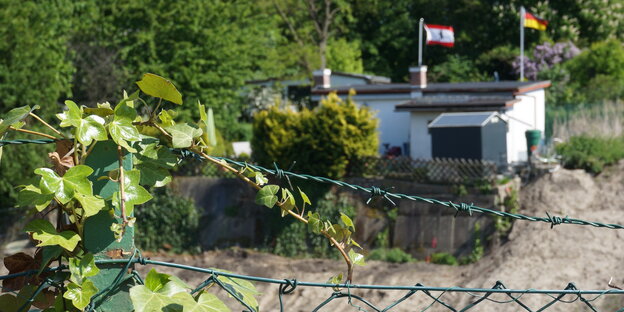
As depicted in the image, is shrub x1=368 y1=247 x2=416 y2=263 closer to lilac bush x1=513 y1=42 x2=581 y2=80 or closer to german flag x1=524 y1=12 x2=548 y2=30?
german flag x1=524 y1=12 x2=548 y2=30

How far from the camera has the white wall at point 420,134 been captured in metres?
20.6

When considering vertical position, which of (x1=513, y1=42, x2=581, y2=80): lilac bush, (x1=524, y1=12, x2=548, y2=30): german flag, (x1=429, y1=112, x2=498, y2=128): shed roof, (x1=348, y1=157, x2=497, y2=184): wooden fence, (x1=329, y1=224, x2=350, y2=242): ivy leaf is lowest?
(x1=348, y1=157, x2=497, y2=184): wooden fence

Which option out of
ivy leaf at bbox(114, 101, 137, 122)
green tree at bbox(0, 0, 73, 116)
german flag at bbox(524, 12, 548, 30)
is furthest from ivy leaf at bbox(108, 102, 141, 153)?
german flag at bbox(524, 12, 548, 30)

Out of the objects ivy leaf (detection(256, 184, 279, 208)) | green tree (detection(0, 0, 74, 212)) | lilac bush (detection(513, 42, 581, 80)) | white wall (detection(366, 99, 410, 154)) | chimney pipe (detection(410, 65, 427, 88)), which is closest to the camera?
ivy leaf (detection(256, 184, 279, 208))

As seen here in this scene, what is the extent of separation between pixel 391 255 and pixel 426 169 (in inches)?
83.1

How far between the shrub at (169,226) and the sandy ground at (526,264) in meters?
0.38

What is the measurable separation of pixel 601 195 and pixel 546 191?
1.29 meters

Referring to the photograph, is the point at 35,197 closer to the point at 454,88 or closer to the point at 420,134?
the point at 420,134

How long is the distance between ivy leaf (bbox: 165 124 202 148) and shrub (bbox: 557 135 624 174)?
1832cm

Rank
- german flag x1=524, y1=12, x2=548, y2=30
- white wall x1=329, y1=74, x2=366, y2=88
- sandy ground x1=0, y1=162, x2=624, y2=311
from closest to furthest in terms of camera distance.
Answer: sandy ground x1=0, y1=162, x2=624, y2=311 → white wall x1=329, y1=74, x2=366, y2=88 → german flag x1=524, y1=12, x2=548, y2=30

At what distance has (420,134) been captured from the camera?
20.8 meters

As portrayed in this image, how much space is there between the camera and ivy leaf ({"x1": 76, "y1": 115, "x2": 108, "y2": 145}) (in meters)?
1.99

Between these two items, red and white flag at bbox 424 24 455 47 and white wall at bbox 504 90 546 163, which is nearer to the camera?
white wall at bbox 504 90 546 163

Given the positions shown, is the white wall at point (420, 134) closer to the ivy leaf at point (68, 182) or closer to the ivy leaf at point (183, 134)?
the ivy leaf at point (183, 134)
